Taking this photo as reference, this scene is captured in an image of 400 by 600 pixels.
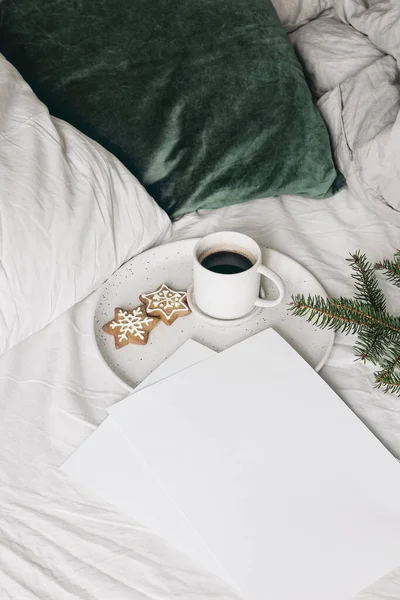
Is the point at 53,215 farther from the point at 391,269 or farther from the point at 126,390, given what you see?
the point at 391,269

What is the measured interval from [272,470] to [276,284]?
24 centimetres

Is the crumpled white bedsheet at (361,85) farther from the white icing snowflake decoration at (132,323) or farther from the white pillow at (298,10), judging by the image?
the white icing snowflake decoration at (132,323)

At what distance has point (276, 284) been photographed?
77cm

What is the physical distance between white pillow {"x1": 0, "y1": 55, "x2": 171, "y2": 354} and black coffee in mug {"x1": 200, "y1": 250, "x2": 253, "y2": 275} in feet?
0.43

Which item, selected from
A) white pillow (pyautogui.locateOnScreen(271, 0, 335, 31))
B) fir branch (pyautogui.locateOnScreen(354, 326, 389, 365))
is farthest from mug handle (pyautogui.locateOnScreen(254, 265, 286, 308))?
white pillow (pyautogui.locateOnScreen(271, 0, 335, 31))

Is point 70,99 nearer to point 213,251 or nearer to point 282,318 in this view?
point 213,251

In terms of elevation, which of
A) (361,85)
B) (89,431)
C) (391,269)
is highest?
(361,85)

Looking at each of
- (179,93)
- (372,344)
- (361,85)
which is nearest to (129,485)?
(372,344)

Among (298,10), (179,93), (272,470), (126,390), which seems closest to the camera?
(272,470)

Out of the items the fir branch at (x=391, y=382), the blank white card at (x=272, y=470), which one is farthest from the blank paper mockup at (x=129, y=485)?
the fir branch at (x=391, y=382)

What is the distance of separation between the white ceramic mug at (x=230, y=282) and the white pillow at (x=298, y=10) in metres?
0.60

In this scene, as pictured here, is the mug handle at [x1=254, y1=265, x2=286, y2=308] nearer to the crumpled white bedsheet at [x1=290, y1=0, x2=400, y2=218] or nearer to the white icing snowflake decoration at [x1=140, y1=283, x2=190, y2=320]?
the white icing snowflake decoration at [x1=140, y1=283, x2=190, y2=320]

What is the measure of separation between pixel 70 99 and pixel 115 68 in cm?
8

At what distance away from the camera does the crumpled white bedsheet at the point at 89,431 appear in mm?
566
